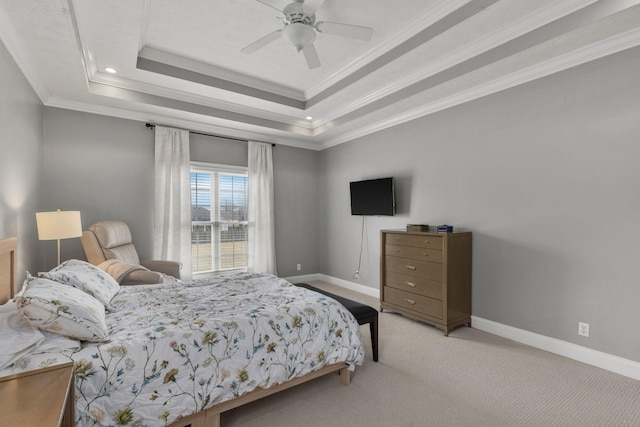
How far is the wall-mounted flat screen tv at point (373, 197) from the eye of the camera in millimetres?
4355

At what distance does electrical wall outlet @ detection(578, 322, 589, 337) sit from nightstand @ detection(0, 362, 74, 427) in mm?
3533

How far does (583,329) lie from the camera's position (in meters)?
2.69

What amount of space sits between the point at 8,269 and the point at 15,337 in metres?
1.19

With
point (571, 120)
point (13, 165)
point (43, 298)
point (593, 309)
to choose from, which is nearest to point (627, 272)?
point (593, 309)

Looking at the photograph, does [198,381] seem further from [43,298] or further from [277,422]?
[43,298]

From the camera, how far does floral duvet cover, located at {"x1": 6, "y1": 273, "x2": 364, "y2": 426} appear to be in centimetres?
149

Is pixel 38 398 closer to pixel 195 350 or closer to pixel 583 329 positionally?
pixel 195 350

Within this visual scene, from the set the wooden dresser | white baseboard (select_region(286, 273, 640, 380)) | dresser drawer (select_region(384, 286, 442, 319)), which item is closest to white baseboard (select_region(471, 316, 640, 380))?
white baseboard (select_region(286, 273, 640, 380))

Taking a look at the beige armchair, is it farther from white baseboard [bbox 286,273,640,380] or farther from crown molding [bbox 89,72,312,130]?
white baseboard [bbox 286,273,640,380]

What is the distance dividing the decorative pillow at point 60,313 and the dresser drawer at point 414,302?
298cm

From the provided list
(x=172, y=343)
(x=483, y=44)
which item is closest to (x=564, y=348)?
(x=483, y=44)

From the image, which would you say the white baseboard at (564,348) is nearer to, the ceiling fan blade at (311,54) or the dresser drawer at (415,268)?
the dresser drawer at (415,268)

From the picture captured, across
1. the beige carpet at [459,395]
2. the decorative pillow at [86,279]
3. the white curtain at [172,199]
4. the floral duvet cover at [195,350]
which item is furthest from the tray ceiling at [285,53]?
the beige carpet at [459,395]

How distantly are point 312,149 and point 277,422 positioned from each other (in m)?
4.63
